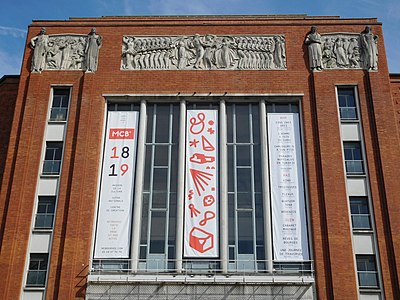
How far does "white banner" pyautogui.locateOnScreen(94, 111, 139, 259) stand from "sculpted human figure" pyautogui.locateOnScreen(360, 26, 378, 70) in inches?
488

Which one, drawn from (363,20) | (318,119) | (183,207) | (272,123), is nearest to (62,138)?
(183,207)

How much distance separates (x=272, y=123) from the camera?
87.4ft

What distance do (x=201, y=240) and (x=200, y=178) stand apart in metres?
3.06

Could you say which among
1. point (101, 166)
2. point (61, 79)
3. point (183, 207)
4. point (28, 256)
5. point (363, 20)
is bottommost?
point (28, 256)

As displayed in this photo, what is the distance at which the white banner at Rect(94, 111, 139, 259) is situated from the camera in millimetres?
24125

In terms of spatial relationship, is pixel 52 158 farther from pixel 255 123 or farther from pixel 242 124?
pixel 255 123

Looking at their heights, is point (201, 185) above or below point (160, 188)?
above

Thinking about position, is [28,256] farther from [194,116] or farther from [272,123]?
[272,123]

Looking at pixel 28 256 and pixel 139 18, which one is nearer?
pixel 28 256

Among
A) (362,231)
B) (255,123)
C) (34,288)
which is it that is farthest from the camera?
(255,123)

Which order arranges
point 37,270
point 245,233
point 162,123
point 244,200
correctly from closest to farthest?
point 37,270 → point 245,233 → point 244,200 → point 162,123

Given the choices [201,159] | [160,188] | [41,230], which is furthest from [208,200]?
[41,230]

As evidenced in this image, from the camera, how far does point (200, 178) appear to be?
2534 cm

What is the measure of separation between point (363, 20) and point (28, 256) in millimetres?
21235
